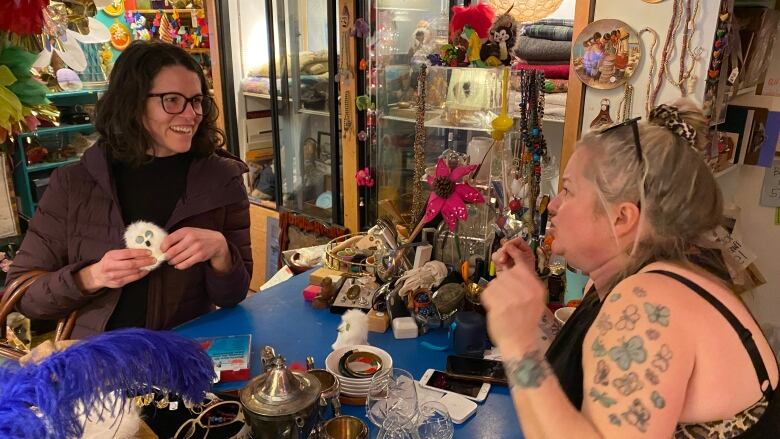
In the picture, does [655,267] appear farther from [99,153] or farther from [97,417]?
[99,153]

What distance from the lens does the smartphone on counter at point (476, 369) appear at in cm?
148

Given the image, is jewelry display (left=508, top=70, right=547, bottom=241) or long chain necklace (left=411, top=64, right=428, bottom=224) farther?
long chain necklace (left=411, top=64, right=428, bottom=224)

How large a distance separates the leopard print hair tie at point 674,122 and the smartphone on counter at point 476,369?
0.74 metres

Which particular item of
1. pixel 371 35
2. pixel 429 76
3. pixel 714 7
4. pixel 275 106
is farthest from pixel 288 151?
pixel 714 7

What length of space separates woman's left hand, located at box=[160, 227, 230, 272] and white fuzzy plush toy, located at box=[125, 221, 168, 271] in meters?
0.02

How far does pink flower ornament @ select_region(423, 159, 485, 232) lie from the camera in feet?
6.16

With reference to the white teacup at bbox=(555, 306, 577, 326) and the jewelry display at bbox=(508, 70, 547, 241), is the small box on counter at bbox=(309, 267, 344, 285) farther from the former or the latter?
the white teacup at bbox=(555, 306, 577, 326)

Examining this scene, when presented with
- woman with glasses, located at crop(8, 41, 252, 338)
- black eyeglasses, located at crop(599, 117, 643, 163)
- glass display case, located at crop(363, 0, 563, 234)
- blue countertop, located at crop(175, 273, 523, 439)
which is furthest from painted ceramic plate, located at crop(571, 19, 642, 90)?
woman with glasses, located at crop(8, 41, 252, 338)

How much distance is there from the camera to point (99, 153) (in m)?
1.78

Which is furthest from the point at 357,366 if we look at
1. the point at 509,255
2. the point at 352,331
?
the point at 509,255

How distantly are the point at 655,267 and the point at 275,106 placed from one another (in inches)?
126

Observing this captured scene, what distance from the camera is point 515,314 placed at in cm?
108

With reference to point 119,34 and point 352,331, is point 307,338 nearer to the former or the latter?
Answer: point 352,331

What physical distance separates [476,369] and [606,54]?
1286 mm
